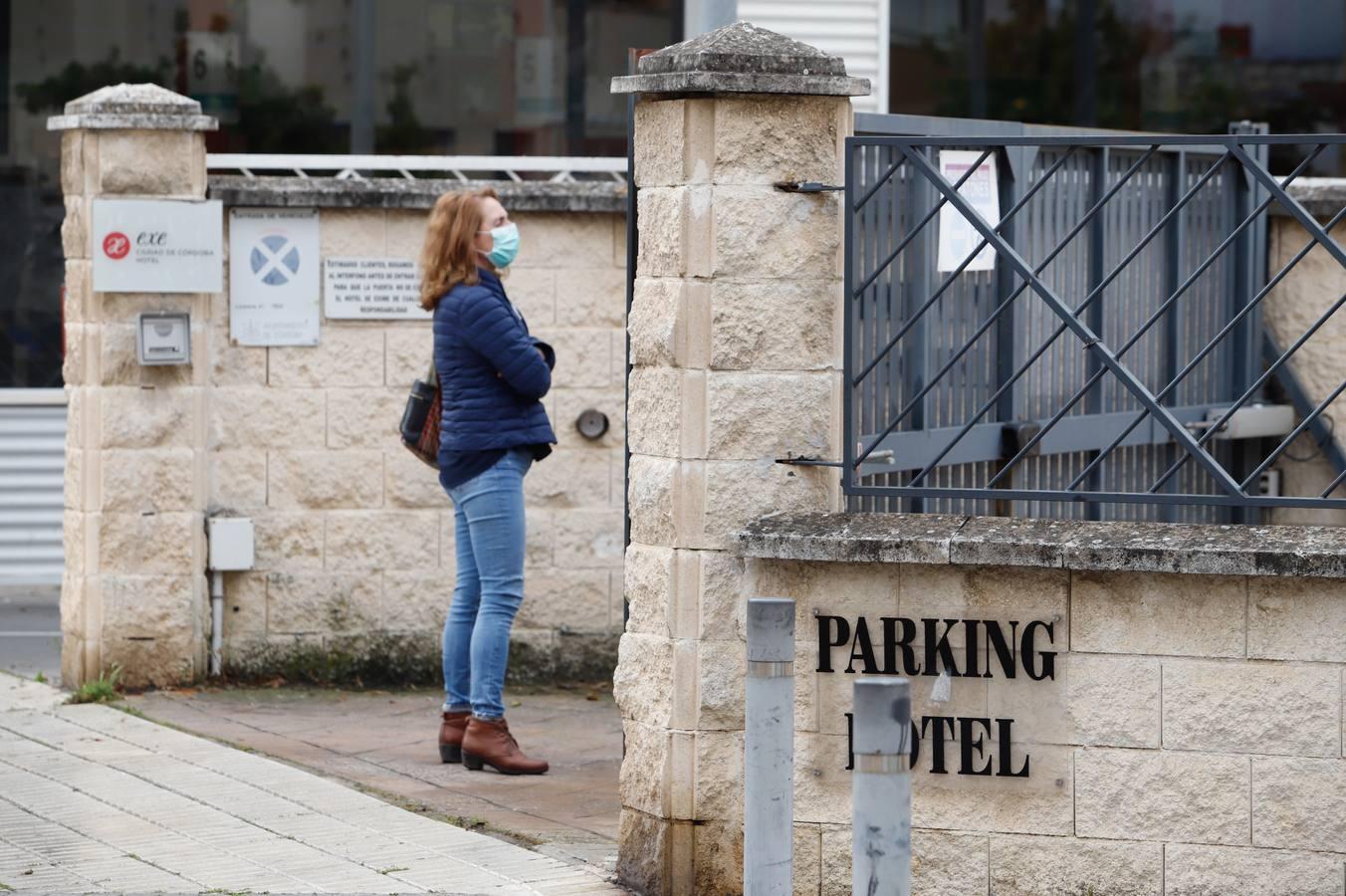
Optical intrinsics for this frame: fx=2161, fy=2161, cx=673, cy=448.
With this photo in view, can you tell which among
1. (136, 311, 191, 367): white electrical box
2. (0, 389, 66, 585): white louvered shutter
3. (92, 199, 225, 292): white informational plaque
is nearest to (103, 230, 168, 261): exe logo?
(92, 199, 225, 292): white informational plaque

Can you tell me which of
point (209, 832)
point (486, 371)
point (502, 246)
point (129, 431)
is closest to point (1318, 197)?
point (502, 246)

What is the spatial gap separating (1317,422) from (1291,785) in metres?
3.92

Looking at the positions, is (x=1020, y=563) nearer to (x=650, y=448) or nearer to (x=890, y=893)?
(x=650, y=448)

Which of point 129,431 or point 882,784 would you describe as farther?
point 129,431

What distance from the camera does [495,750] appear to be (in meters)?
7.25

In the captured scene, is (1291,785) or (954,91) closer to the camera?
(1291,785)

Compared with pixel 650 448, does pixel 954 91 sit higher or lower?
higher

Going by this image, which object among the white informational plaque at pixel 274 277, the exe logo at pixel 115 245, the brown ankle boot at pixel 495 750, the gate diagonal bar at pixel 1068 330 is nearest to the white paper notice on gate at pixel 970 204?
the gate diagonal bar at pixel 1068 330

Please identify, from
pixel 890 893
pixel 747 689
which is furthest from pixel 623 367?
pixel 890 893

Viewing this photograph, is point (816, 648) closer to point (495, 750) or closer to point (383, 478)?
point (495, 750)

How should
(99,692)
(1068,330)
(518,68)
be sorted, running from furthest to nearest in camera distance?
(518,68)
(99,692)
(1068,330)

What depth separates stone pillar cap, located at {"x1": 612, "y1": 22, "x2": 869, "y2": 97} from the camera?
5613 mm

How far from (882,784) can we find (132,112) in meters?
5.75

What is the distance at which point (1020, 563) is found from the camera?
5363mm
